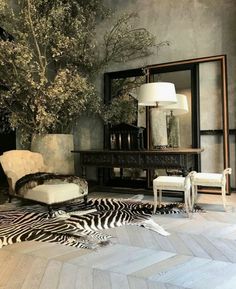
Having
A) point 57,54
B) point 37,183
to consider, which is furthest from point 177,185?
point 57,54

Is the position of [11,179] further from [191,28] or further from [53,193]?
[191,28]

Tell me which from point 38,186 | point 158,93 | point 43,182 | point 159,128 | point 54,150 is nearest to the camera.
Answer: point 38,186

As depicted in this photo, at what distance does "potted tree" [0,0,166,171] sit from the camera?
498 cm

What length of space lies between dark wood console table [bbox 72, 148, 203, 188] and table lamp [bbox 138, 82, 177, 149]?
0.92 feet

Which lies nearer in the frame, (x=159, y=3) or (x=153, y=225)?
(x=153, y=225)

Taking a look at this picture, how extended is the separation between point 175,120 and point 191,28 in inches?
66.4

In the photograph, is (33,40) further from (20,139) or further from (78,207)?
(78,207)

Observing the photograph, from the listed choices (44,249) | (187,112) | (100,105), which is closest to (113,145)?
(100,105)

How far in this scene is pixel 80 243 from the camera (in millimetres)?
2844

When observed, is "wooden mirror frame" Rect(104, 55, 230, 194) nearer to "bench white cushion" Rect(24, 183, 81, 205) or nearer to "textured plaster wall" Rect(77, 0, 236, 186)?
"textured plaster wall" Rect(77, 0, 236, 186)

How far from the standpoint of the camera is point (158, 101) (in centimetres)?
470

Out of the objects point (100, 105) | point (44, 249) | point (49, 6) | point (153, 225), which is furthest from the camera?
point (100, 105)

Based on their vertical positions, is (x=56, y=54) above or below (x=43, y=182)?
above

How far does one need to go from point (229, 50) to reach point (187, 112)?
1238mm
